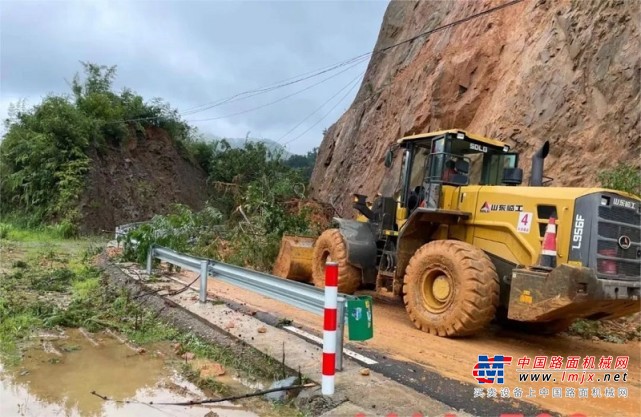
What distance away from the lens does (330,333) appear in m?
4.03

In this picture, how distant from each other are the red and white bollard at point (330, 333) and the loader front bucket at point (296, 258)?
588cm

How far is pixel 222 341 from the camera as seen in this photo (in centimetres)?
563

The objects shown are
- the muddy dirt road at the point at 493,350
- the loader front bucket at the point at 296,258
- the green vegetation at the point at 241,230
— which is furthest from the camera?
the green vegetation at the point at 241,230

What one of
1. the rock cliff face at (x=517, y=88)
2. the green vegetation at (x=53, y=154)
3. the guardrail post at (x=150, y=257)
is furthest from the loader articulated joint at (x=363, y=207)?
the green vegetation at (x=53, y=154)

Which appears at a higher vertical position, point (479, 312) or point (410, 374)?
point (479, 312)

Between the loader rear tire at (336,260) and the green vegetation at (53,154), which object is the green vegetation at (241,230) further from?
the green vegetation at (53,154)

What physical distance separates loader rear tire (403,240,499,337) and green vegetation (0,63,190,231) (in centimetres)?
1892

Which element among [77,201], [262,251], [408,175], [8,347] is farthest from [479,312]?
[77,201]

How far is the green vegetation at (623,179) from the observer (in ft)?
27.9

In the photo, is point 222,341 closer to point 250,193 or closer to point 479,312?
point 479,312

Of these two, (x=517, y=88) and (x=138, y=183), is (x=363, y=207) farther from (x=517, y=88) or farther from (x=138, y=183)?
(x=138, y=183)

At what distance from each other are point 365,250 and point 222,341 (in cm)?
349

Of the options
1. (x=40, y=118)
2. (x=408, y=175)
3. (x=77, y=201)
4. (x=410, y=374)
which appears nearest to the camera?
(x=410, y=374)

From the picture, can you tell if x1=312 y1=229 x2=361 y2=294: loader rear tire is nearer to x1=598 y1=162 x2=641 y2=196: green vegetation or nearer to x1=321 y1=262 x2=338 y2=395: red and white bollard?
x1=321 y1=262 x2=338 y2=395: red and white bollard
